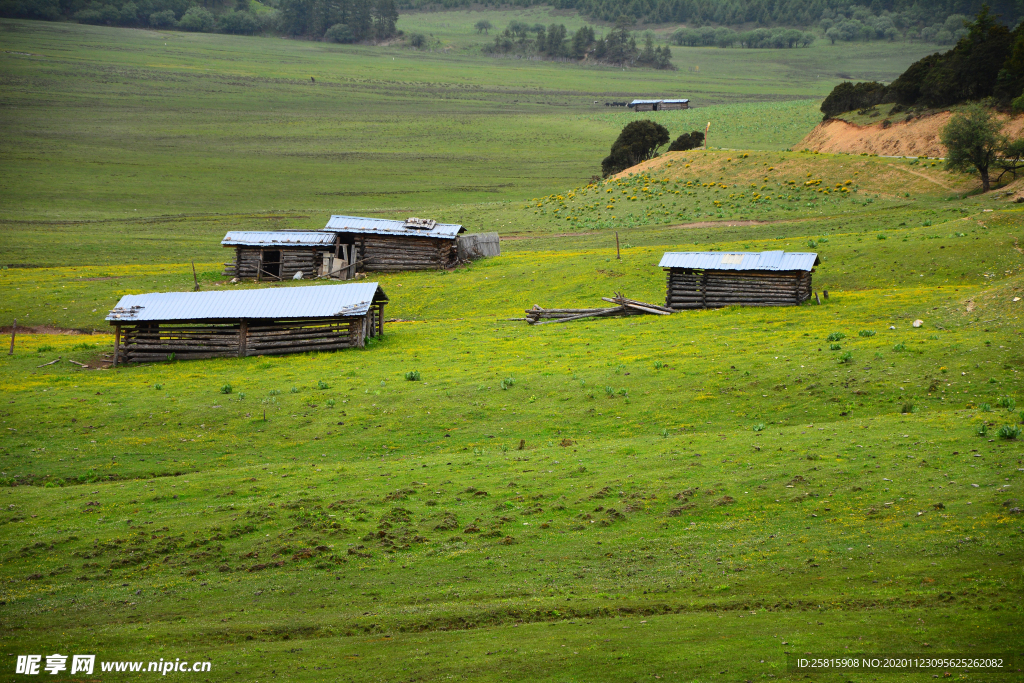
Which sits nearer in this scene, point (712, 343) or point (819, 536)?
point (819, 536)

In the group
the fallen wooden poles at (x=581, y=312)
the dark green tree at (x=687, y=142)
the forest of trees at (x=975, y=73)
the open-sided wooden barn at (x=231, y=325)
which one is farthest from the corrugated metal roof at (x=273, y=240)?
the forest of trees at (x=975, y=73)

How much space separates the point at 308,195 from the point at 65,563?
276 ft

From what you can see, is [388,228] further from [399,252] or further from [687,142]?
[687,142]

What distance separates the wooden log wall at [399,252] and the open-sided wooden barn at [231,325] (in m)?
19.9

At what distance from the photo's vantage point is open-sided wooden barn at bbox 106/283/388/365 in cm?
3334

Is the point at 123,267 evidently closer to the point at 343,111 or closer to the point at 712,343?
the point at 712,343

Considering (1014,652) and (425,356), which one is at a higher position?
(1014,652)

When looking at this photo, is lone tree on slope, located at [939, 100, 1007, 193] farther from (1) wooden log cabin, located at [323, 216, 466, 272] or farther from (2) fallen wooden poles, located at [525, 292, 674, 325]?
(1) wooden log cabin, located at [323, 216, 466, 272]

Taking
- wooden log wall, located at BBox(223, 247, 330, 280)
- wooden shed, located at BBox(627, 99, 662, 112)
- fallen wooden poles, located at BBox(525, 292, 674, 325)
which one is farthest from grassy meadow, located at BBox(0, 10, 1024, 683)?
wooden shed, located at BBox(627, 99, 662, 112)

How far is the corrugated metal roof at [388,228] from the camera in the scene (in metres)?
53.9

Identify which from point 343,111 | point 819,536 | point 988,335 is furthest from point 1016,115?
point 343,111

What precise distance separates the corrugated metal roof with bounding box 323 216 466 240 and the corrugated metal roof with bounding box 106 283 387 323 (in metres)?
18.8

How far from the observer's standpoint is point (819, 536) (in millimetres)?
14727

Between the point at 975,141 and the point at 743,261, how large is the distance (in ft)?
106
